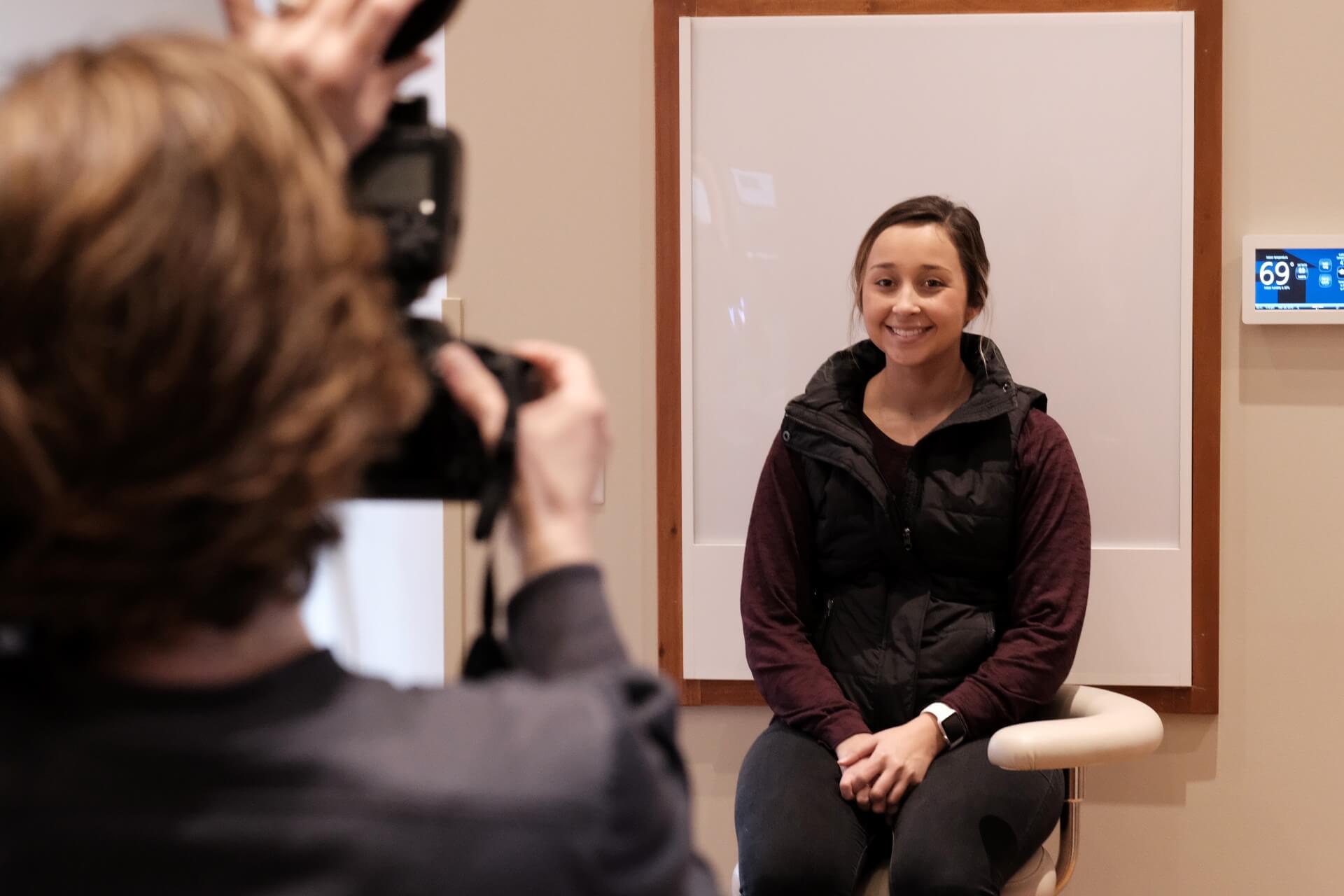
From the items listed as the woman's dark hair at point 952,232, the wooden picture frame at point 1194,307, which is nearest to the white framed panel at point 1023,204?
the wooden picture frame at point 1194,307

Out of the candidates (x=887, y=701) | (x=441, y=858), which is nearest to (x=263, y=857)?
(x=441, y=858)

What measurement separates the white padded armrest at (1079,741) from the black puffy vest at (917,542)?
0.26 meters

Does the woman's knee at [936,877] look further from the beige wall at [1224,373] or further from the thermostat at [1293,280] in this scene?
the thermostat at [1293,280]

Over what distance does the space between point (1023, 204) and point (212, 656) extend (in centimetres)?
214

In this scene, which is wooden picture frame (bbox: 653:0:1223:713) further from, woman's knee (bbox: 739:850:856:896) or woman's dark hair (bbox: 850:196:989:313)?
woman's knee (bbox: 739:850:856:896)

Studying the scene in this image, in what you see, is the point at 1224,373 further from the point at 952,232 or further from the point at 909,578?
the point at 909,578

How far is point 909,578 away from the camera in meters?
2.13

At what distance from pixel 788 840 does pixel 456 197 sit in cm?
133

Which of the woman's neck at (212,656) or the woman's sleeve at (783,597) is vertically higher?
the woman's neck at (212,656)

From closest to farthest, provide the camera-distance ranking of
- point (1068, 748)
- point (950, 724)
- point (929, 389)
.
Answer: point (1068, 748), point (950, 724), point (929, 389)

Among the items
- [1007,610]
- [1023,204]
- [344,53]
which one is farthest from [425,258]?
[1023,204]

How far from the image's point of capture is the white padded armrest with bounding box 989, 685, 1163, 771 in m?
1.76

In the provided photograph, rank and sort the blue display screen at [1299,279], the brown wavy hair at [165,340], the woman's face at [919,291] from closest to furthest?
1. the brown wavy hair at [165,340]
2. the woman's face at [919,291]
3. the blue display screen at [1299,279]

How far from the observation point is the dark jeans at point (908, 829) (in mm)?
1818
